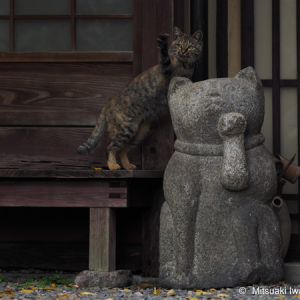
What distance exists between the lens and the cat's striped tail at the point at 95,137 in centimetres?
530

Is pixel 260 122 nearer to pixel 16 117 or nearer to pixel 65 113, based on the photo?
pixel 65 113

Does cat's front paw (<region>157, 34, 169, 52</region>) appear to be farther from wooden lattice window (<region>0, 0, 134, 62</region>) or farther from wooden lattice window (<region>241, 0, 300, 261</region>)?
wooden lattice window (<region>241, 0, 300, 261</region>)

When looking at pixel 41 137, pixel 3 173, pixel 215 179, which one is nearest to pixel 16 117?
pixel 41 137

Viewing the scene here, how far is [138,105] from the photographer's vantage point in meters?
5.35

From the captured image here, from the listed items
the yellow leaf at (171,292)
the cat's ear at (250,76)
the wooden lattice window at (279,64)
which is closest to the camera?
the yellow leaf at (171,292)

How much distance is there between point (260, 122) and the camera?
15.4 feet

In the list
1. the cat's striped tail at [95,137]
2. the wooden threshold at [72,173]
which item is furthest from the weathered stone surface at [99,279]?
the cat's striped tail at [95,137]

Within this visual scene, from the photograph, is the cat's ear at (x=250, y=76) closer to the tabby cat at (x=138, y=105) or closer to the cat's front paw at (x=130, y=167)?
the tabby cat at (x=138, y=105)

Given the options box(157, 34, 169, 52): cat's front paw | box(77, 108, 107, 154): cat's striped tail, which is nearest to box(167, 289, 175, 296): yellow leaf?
box(77, 108, 107, 154): cat's striped tail

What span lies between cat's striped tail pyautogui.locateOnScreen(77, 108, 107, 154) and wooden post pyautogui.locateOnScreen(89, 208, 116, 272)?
1.90 feet

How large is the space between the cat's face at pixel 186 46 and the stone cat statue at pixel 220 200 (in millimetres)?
787

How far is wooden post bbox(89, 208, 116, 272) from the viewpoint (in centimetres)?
495

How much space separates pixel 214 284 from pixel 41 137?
6.75 feet

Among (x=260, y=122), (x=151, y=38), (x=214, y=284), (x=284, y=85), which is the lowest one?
(x=214, y=284)
